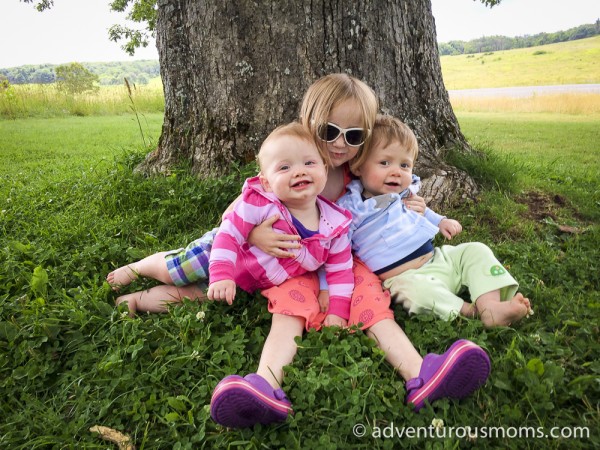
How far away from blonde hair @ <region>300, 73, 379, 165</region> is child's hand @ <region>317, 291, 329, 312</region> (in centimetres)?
90

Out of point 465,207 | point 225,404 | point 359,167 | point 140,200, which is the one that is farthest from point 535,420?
point 140,200

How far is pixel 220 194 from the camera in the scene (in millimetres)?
3564

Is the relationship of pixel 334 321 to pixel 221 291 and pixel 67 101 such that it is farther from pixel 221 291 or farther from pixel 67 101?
pixel 67 101

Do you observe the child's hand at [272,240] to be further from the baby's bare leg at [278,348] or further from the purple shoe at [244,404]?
the purple shoe at [244,404]

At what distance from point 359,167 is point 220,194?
1.37m

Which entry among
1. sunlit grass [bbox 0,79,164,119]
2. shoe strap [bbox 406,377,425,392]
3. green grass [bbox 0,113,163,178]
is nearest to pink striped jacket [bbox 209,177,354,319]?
shoe strap [bbox 406,377,425,392]

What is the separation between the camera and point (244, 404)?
160cm

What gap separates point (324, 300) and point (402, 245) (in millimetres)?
607

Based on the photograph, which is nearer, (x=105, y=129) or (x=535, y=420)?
(x=535, y=420)

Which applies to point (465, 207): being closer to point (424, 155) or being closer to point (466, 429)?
point (424, 155)

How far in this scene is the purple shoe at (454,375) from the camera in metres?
1.69

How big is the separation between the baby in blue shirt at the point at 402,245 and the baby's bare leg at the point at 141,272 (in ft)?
4.10

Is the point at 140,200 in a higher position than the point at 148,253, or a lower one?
higher

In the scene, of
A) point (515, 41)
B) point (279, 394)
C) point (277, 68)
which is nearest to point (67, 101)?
point (277, 68)
